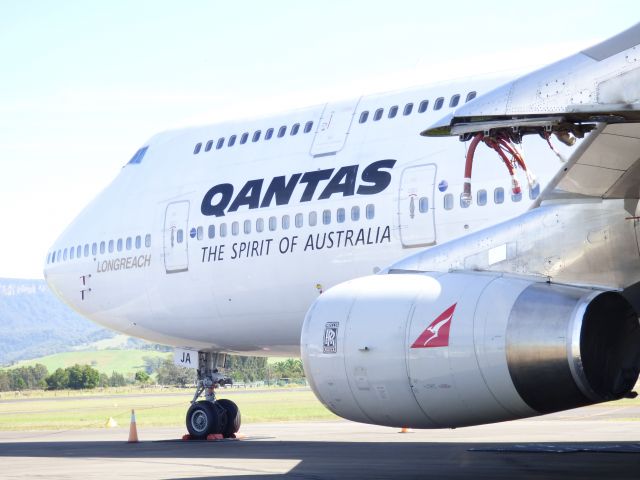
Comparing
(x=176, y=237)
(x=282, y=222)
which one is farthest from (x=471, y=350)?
(x=176, y=237)

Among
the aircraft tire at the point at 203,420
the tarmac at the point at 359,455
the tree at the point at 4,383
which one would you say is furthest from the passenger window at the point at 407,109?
the tree at the point at 4,383

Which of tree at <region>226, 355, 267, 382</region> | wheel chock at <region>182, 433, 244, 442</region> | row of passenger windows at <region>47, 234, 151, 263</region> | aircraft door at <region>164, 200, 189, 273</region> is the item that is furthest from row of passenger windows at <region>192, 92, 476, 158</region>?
tree at <region>226, 355, 267, 382</region>

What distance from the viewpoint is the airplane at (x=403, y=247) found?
31.2ft

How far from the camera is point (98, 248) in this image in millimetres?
21625

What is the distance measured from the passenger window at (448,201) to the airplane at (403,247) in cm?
3

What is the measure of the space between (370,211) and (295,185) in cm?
182

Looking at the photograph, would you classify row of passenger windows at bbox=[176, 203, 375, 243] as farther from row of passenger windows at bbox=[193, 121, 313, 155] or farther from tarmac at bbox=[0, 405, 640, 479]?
tarmac at bbox=[0, 405, 640, 479]

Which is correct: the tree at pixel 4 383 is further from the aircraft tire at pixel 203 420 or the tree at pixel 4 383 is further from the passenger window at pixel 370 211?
the passenger window at pixel 370 211

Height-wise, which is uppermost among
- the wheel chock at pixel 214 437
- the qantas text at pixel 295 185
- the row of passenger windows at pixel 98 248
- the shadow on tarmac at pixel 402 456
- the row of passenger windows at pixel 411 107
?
the row of passenger windows at pixel 411 107

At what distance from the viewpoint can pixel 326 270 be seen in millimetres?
17188

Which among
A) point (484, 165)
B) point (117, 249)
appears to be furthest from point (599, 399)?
point (117, 249)

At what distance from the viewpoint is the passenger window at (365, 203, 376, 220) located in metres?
16.3

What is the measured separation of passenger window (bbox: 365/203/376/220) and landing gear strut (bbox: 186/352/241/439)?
5.72m

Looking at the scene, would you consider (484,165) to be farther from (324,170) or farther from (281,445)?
(281,445)
